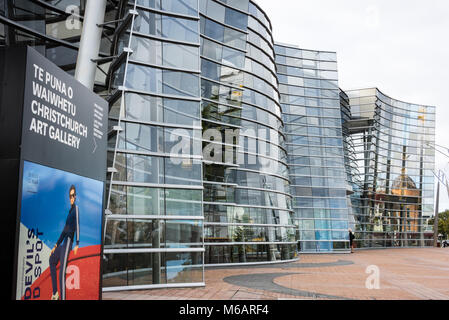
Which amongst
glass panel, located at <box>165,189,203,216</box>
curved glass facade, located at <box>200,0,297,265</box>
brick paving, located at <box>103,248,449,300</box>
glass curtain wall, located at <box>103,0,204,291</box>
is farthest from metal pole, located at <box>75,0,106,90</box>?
brick paving, located at <box>103,248,449,300</box>

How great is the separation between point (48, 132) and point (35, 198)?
2.87 feet

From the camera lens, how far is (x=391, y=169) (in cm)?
4616

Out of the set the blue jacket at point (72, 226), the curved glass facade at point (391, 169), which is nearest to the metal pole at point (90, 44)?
the blue jacket at point (72, 226)

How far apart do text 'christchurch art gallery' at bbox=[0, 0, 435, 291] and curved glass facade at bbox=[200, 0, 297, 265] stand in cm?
6

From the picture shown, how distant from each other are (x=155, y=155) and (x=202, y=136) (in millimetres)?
6396

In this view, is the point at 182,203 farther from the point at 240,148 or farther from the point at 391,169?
the point at 391,169

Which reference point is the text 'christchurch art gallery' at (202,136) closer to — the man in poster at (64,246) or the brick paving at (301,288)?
the brick paving at (301,288)

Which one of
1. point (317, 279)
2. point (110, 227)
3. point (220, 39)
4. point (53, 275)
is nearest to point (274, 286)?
point (317, 279)

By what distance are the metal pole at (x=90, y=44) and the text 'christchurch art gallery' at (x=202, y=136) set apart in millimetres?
507

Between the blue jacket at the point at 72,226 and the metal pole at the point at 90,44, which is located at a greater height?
the metal pole at the point at 90,44

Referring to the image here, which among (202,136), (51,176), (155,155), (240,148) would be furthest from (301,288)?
(240,148)

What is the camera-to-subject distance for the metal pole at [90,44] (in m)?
13.4

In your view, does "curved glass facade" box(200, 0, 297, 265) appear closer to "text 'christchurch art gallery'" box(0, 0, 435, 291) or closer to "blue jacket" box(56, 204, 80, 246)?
"text 'christchurch art gallery'" box(0, 0, 435, 291)

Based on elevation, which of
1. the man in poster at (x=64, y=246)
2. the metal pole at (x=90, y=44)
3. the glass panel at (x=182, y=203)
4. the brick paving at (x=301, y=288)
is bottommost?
the brick paving at (x=301, y=288)
